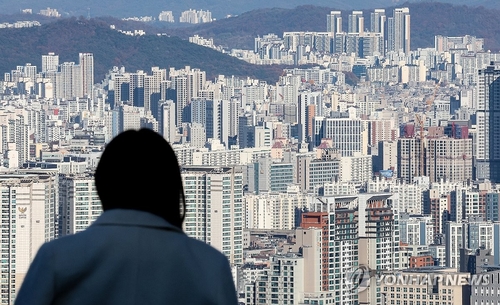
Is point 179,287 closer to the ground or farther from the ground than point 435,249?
farther from the ground

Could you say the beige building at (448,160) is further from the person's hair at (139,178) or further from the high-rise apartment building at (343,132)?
the person's hair at (139,178)

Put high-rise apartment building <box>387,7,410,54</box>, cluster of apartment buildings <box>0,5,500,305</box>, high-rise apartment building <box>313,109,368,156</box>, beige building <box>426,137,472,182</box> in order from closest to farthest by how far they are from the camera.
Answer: cluster of apartment buildings <box>0,5,500,305</box> → beige building <box>426,137,472,182</box> → high-rise apartment building <box>313,109,368,156</box> → high-rise apartment building <box>387,7,410,54</box>

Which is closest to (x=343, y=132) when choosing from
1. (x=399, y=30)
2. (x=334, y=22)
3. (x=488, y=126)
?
(x=488, y=126)

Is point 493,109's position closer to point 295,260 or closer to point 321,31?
point 295,260

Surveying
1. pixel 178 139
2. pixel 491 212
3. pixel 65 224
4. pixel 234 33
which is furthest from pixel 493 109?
pixel 234 33

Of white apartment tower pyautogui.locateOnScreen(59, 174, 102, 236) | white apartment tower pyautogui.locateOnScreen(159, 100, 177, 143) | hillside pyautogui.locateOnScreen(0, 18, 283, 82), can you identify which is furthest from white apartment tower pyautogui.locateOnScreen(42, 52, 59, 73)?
white apartment tower pyautogui.locateOnScreen(59, 174, 102, 236)

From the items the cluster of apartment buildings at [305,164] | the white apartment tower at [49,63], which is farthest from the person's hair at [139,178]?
the white apartment tower at [49,63]

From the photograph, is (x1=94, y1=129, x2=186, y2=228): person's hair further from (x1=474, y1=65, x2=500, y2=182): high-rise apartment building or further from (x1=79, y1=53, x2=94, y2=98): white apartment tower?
(x1=79, y1=53, x2=94, y2=98): white apartment tower
